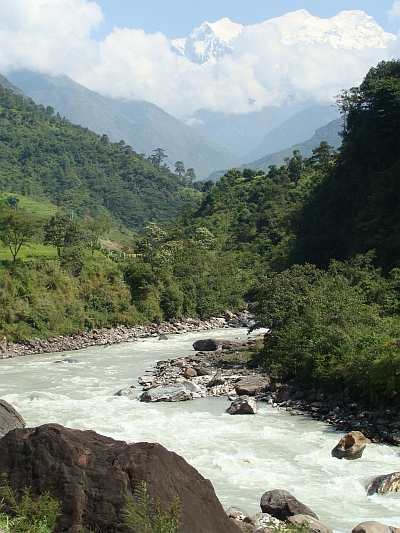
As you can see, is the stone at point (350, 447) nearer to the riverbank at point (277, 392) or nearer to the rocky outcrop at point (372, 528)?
the riverbank at point (277, 392)

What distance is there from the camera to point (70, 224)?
3897 centimetres

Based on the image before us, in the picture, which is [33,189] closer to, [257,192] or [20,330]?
[257,192]

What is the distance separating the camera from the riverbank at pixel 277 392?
14.6 metres

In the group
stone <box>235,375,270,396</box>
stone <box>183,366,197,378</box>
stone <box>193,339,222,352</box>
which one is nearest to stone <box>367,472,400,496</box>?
stone <box>235,375,270,396</box>

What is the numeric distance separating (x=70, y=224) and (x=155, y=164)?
8069 cm

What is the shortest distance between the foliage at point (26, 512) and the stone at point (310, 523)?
139 inches

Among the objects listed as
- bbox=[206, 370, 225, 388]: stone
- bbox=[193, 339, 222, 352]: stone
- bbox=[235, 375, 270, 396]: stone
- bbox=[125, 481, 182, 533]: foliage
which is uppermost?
bbox=[125, 481, 182, 533]: foliage

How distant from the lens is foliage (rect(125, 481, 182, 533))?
5.68 metres

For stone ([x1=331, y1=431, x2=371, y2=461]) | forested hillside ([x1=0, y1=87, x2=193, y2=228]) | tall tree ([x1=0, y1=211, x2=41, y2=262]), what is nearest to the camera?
stone ([x1=331, y1=431, x2=371, y2=461])

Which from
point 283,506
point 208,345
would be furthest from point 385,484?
point 208,345

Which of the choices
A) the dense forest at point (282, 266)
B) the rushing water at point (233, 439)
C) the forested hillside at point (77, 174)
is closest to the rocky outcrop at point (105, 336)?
the dense forest at point (282, 266)

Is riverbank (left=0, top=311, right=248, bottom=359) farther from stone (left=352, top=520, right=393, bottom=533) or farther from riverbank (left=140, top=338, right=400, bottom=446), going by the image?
stone (left=352, top=520, right=393, bottom=533)

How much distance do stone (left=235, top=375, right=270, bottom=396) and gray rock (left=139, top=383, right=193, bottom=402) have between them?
1669 mm

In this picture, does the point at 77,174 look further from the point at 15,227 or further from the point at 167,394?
the point at 167,394
